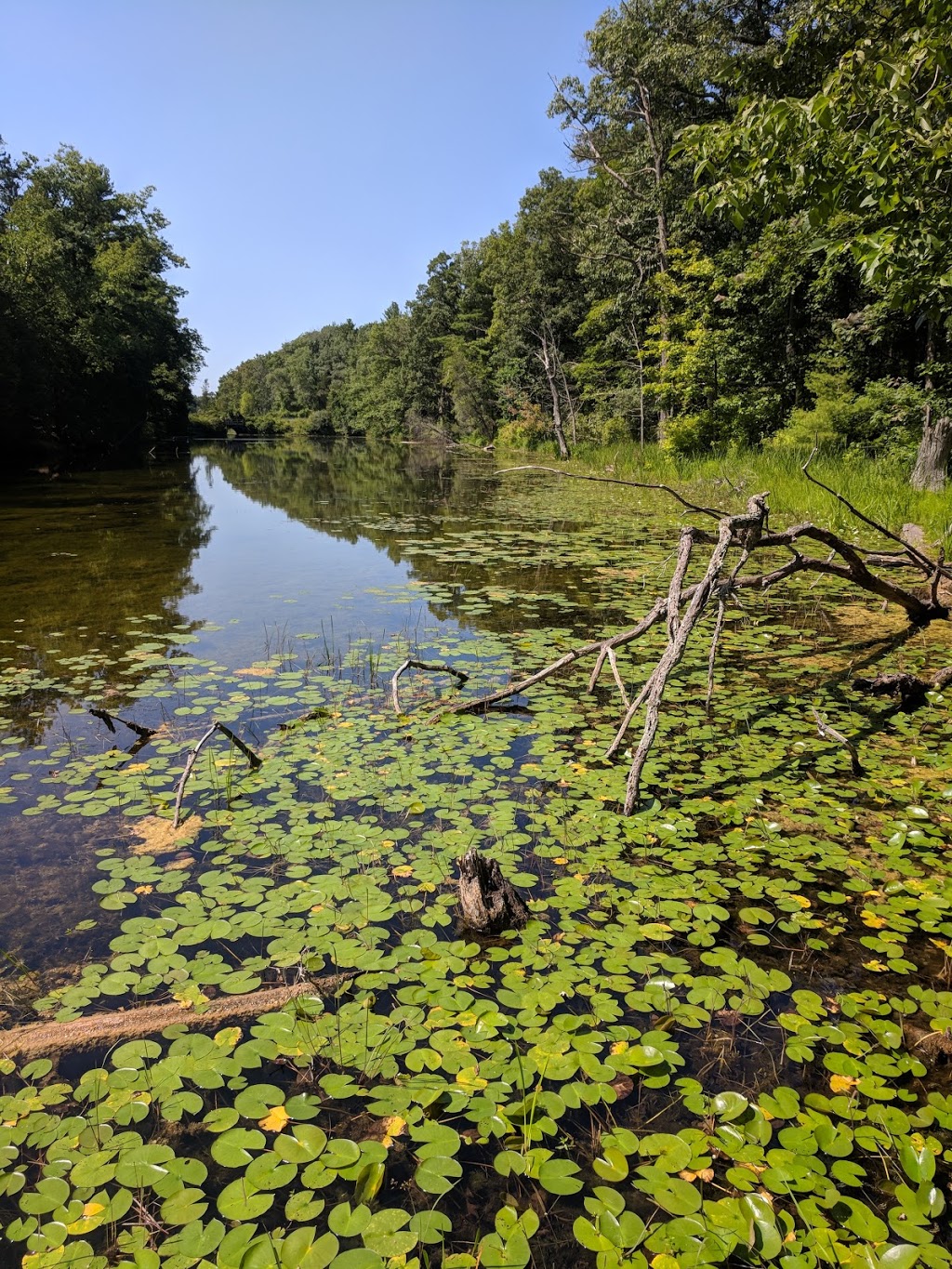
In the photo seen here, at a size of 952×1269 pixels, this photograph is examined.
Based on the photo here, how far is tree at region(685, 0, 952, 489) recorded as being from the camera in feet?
12.9

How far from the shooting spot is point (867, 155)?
167 inches

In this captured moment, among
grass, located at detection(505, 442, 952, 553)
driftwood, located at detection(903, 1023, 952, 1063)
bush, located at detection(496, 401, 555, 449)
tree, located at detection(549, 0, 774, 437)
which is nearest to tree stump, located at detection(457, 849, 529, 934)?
driftwood, located at detection(903, 1023, 952, 1063)

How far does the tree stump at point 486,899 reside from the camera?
8.46 feet

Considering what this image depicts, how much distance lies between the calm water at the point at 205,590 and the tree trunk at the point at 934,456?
4.22 m

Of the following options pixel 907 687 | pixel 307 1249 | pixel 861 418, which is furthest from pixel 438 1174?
pixel 861 418

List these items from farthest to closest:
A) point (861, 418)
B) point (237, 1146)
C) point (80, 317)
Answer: point (80, 317) < point (861, 418) < point (237, 1146)

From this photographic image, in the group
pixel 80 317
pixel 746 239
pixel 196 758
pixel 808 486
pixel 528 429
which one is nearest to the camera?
pixel 196 758

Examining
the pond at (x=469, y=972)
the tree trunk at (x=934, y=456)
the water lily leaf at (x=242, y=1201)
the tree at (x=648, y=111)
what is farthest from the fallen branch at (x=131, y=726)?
the tree at (x=648, y=111)

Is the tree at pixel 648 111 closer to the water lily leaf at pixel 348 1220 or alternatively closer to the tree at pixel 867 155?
the tree at pixel 867 155

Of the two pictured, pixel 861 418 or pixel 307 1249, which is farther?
pixel 861 418

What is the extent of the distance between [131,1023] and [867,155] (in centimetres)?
598

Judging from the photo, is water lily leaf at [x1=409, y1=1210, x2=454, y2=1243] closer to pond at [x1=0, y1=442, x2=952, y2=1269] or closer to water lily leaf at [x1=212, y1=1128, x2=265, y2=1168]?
pond at [x1=0, y1=442, x2=952, y2=1269]

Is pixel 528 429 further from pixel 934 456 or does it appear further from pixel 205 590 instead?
pixel 205 590

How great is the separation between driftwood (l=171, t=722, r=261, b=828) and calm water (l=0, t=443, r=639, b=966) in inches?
13.9
